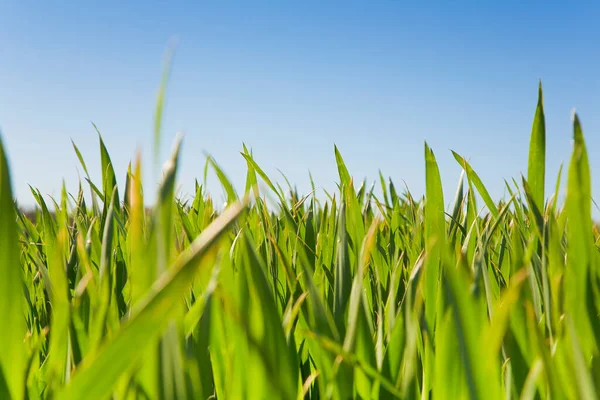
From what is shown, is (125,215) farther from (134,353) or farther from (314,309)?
(134,353)

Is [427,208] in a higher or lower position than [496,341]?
higher

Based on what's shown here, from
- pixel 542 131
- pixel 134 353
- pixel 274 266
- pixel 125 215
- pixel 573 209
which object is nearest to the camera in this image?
pixel 134 353

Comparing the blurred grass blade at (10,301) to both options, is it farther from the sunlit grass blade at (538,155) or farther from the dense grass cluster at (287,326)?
the sunlit grass blade at (538,155)

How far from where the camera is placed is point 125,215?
1.27m

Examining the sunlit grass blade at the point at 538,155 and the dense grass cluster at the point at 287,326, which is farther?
the sunlit grass blade at the point at 538,155

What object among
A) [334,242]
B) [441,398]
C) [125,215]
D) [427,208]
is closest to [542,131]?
[427,208]

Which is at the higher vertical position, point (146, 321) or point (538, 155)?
point (538, 155)

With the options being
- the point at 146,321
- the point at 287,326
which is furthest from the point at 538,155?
the point at 146,321

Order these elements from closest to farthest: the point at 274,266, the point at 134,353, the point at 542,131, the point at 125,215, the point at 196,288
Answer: the point at 134,353
the point at 542,131
the point at 196,288
the point at 274,266
the point at 125,215

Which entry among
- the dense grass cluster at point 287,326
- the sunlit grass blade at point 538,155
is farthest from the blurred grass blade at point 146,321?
the sunlit grass blade at point 538,155

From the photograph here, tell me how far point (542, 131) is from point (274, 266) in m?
0.41

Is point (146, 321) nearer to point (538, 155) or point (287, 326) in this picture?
point (287, 326)

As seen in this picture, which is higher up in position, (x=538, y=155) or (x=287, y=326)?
(x=538, y=155)

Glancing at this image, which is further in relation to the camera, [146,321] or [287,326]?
[287,326]
